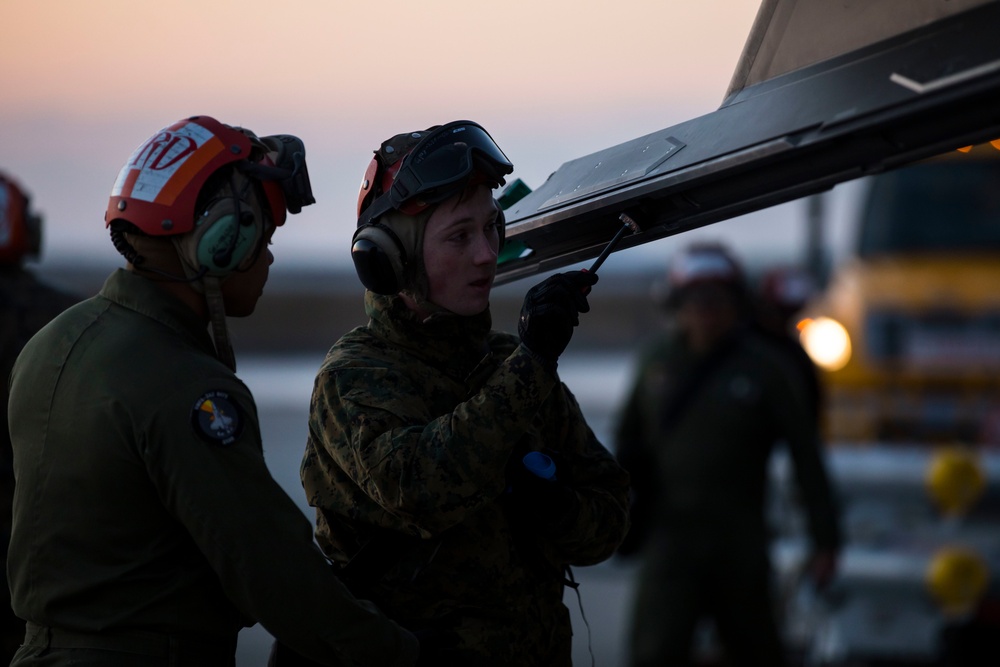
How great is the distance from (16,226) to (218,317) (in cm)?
260

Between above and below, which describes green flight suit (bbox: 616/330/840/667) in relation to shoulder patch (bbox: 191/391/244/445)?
below

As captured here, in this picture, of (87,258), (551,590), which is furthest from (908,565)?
(87,258)

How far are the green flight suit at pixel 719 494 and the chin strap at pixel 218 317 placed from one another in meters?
3.55

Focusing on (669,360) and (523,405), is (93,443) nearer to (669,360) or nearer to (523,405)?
(523,405)

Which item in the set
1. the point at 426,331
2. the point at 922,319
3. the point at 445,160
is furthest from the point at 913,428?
the point at 445,160

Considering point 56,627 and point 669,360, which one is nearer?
point 56,627

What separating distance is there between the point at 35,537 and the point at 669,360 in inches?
160

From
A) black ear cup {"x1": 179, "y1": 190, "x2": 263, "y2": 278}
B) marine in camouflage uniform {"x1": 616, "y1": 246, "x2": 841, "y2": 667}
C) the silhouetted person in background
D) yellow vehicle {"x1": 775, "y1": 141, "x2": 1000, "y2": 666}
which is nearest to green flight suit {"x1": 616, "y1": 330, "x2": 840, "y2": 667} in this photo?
marine in camouflage uniform {"x1": 616, "y1": 246, "x2": 841, "y2": 667}

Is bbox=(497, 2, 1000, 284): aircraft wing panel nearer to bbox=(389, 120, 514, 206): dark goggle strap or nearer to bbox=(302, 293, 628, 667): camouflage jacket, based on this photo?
bbox=(389, 120, 514, 206): dark goggle strap

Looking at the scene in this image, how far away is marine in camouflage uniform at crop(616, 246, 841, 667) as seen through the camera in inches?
220

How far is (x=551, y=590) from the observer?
260 cm

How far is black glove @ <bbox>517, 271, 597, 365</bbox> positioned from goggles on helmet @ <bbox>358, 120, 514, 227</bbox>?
0.92ft

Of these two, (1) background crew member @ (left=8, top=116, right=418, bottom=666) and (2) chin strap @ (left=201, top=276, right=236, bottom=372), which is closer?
(1) background crew member @ (left=8, top=116, right=418, bottom=666)

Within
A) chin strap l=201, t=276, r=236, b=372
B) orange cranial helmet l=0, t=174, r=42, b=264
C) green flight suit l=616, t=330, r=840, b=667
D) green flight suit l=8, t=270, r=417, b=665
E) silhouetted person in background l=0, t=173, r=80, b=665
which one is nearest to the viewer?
green flight suit l=8, t=270, r=417, b=665
